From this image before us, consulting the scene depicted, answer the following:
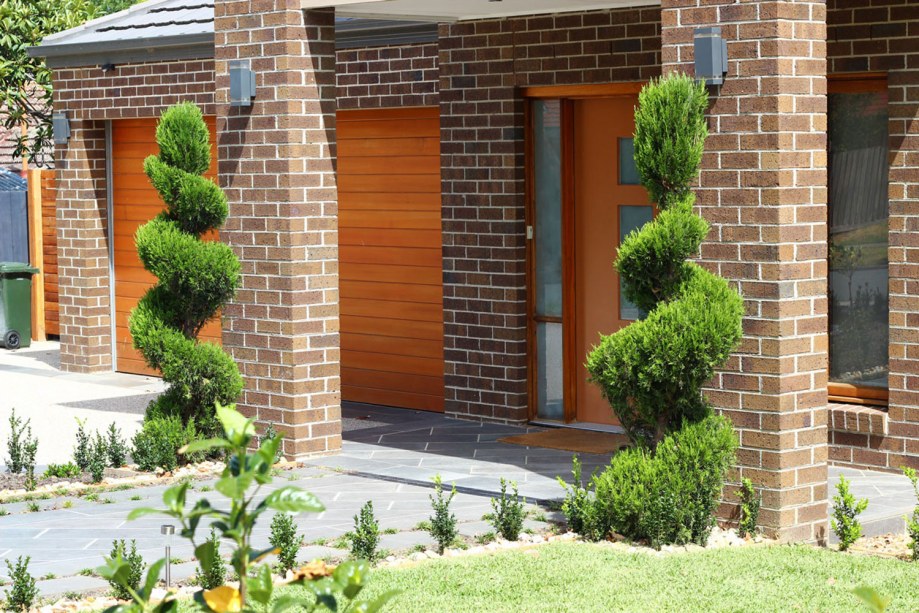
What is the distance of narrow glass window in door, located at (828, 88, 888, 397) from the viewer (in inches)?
404

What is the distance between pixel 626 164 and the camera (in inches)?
465

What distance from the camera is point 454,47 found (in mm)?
12664

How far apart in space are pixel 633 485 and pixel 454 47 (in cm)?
586

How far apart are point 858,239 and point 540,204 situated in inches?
117

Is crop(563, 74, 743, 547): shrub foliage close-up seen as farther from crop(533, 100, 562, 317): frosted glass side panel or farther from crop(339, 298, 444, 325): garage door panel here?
crop(339, 298, 444, 325): garage door panel

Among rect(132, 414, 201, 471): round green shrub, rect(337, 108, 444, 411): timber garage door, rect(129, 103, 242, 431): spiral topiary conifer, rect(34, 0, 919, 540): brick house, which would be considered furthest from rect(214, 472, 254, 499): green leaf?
rect(337, 108, 444, 411): timber garage door

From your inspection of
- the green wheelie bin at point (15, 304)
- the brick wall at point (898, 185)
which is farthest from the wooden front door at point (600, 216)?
the green wheelie bin at point (15, 304)

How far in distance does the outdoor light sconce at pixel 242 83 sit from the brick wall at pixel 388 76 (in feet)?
7.78

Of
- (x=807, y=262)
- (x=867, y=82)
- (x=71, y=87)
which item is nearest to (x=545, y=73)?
(x=867, y=82)

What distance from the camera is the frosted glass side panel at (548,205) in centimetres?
1225

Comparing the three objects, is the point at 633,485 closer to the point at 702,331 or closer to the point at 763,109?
the point at 702,331

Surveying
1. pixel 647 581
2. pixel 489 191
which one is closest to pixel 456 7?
pixel 489 191

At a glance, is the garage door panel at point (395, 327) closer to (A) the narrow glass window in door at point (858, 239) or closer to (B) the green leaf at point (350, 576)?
(A) the narrow glass window in door at point (858, 239)

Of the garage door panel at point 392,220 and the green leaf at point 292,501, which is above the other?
the garage door panel at point 392,220
